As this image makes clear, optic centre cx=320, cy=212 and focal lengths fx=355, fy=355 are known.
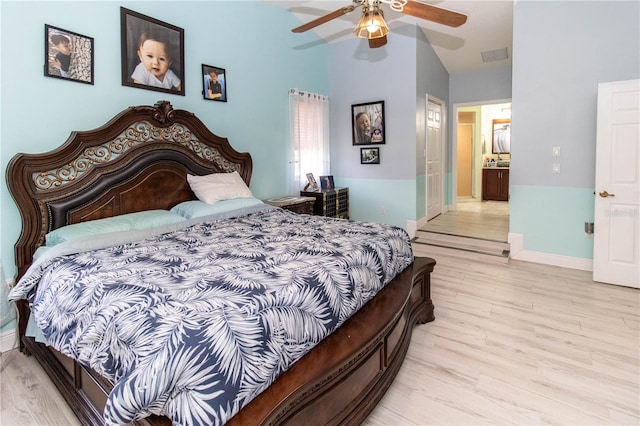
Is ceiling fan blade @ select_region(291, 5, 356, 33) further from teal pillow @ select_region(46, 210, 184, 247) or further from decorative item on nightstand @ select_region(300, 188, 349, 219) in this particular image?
decorative item on nightstand @ select_region(300, 188, 349, 219)

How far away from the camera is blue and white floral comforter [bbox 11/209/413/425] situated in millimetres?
1146

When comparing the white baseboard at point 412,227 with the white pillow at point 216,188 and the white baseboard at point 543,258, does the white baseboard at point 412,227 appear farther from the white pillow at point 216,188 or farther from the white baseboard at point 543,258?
the white pillow at point 216,188

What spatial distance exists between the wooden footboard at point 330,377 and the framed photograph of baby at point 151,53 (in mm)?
2327

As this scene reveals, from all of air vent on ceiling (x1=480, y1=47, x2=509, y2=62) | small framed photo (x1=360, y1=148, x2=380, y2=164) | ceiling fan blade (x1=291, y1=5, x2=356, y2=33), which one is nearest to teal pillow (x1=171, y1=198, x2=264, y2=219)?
ceiling fan blade (x1=291, y1=5, x2=356, y2=33)

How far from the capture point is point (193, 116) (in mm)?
3650

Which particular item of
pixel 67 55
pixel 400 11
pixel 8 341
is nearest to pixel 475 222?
pixel 400 11

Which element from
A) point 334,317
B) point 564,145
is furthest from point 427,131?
point 334,317

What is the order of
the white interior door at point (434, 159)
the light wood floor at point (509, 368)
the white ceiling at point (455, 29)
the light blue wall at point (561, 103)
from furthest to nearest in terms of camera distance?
the white interior door at point (434, 159) → the white ceiling at point (455, 29) → the light blue wall at point (561, 103) → the light wood floor at point (509, 368)

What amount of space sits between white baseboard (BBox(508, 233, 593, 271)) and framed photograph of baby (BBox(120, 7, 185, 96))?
4.19 metres

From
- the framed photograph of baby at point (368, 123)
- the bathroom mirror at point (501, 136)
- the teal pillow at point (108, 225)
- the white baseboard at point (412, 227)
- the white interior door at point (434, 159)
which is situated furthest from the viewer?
the bathroom mirror at point (501, 136)

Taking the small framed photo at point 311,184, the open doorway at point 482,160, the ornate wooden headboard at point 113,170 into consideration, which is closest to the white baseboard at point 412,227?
the small framed photo at point 311,184

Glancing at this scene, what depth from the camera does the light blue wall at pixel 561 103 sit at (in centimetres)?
359

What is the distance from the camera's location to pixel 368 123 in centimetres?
547

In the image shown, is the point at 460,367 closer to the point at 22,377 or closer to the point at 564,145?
the point at 22,377
